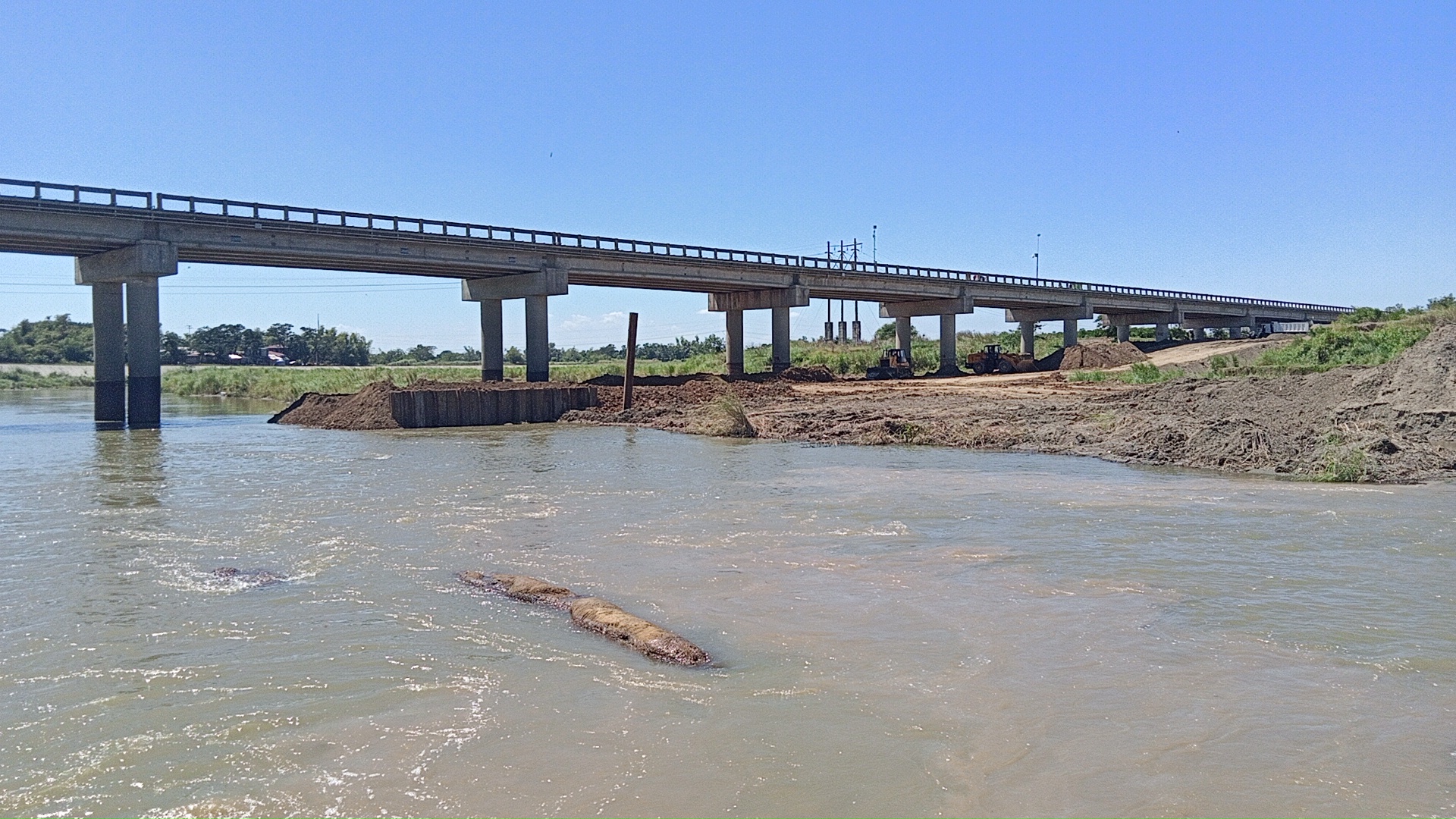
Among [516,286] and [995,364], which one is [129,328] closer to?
[516,286]

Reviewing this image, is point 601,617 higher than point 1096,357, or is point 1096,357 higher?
point 1096,357

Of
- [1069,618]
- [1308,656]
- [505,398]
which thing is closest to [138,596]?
[1069,618]

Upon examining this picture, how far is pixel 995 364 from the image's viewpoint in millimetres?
63531

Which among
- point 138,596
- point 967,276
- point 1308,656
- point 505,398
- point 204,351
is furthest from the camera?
point 204,351

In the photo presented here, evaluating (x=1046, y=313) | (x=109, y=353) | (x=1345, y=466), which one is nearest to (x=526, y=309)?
(x=109, y=353)

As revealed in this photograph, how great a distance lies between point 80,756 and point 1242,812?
6.68 m

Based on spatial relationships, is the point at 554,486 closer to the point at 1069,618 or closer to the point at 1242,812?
the point at 1069,618

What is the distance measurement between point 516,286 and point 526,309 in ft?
4.07

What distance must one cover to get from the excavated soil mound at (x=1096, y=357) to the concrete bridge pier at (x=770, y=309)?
16549mm

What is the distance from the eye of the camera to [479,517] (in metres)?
15.5

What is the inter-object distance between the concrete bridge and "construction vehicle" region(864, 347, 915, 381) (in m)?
5.50

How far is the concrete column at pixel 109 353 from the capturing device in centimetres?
4016

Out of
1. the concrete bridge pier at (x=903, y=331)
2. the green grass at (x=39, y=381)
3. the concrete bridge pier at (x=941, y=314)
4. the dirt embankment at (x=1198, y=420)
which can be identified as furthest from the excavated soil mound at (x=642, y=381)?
the green grass at (x=39, y=381)

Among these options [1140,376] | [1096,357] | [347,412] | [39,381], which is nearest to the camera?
[347,412]
